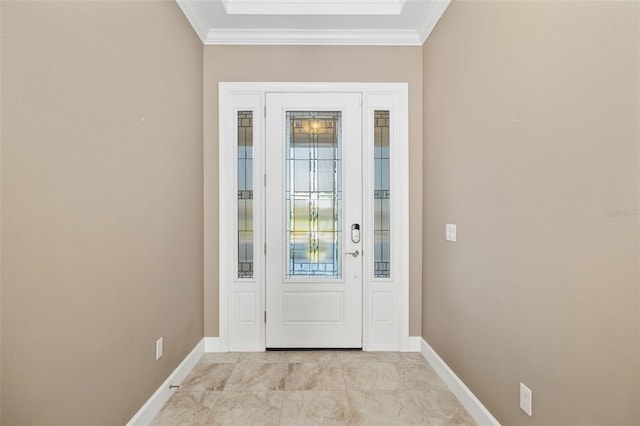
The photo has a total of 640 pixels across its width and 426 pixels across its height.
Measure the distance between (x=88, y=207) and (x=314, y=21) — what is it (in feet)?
7.40

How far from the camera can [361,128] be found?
2.85 meters

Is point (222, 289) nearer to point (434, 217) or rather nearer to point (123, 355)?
point (123, 355)

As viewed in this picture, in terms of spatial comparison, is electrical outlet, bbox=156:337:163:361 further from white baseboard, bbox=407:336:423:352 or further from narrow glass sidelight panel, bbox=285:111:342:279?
white baseboard, bbox=407:336:423:352

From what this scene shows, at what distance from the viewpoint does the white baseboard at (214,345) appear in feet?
9.24

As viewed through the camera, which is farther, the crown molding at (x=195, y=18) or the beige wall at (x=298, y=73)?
the beige wall at (x=298, y=73)

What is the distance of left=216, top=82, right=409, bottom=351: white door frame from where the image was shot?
2.82 meters

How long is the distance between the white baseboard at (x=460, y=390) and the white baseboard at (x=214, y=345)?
1805 mm

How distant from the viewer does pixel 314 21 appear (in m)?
2.62

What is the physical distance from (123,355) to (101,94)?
1.32 meters

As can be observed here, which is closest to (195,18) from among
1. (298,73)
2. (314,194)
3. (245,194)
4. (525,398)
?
(298,73)

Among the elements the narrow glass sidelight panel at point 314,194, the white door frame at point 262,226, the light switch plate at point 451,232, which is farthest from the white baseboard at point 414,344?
the light switch plate at point 451,232

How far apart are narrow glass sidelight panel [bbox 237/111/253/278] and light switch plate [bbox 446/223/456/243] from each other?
5.54ft

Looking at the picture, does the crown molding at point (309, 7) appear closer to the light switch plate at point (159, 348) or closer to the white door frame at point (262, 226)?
the white door frame at point (262, 226)

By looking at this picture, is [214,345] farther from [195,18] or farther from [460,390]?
[195,18]
